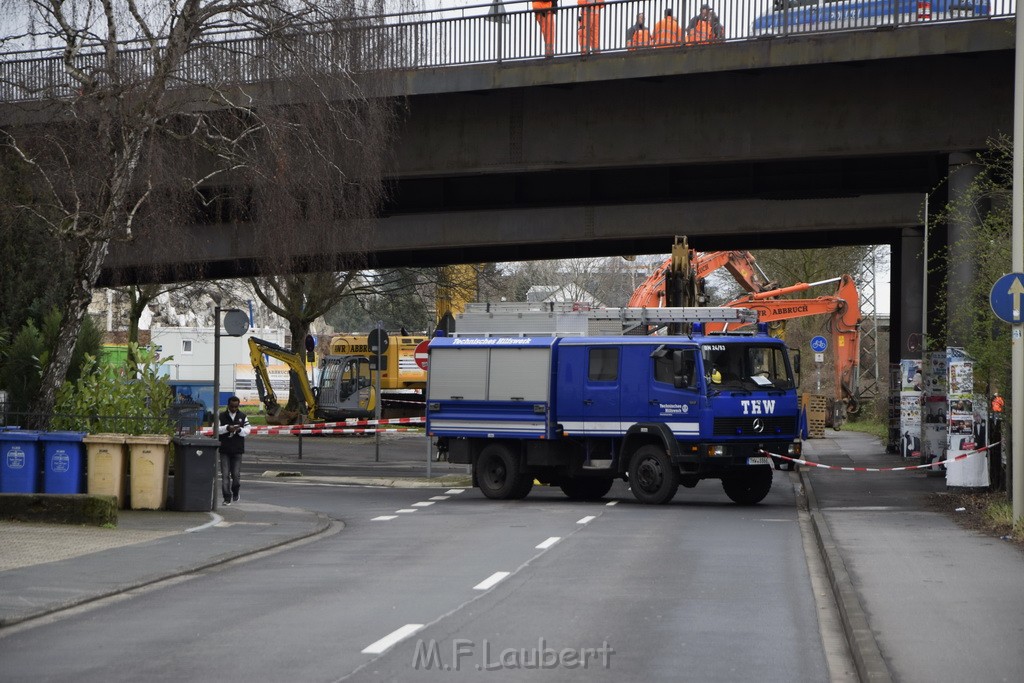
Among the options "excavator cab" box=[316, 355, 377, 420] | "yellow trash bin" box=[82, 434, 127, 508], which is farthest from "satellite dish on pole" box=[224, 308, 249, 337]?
"excavator cab" box=[316, 355, 377, 420]

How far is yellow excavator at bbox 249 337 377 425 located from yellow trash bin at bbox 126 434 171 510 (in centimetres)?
2977

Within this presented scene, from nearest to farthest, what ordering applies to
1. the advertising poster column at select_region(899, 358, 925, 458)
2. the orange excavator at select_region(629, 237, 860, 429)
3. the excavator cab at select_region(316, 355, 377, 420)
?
the advertising poster column at select_region(899, 358, 925, 458)
the orange excavator at select_region(629, 237, 860, 429)
the excavator cab at select_region(316, 355, 377, 420)

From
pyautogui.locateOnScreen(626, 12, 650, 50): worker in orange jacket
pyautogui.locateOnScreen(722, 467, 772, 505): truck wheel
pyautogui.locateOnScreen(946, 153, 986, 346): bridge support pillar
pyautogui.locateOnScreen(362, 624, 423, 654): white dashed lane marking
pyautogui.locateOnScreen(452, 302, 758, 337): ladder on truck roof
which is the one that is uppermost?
pyautogui.locateOnScreen(626, 12, 650, 50): worker in orange jacket

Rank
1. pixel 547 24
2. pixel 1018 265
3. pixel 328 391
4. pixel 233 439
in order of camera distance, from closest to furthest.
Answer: pixel 1018 265, pixel 233 439, pixel 547 24, pixel 328 391

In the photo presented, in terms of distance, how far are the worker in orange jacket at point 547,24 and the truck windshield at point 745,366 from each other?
6.10 metres

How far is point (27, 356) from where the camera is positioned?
24.1 m

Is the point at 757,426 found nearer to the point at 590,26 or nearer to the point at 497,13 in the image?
the point at 590,26

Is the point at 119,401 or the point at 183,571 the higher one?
the point at 119,401

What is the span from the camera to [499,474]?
23.8 m

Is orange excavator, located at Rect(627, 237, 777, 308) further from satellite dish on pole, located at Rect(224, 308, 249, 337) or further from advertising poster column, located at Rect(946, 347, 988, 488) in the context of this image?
satellite dish on pole, located at Rect(224, 308, 249, 337)

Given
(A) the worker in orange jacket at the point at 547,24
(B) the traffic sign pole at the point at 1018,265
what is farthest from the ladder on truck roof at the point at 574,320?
(B) the traffic sign pole at the point at 1018,265

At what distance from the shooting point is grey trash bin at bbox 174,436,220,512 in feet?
63.7

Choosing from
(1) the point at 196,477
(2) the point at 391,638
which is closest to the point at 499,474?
(1) the point at 196,477

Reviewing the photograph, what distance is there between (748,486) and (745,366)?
2.02 meters
